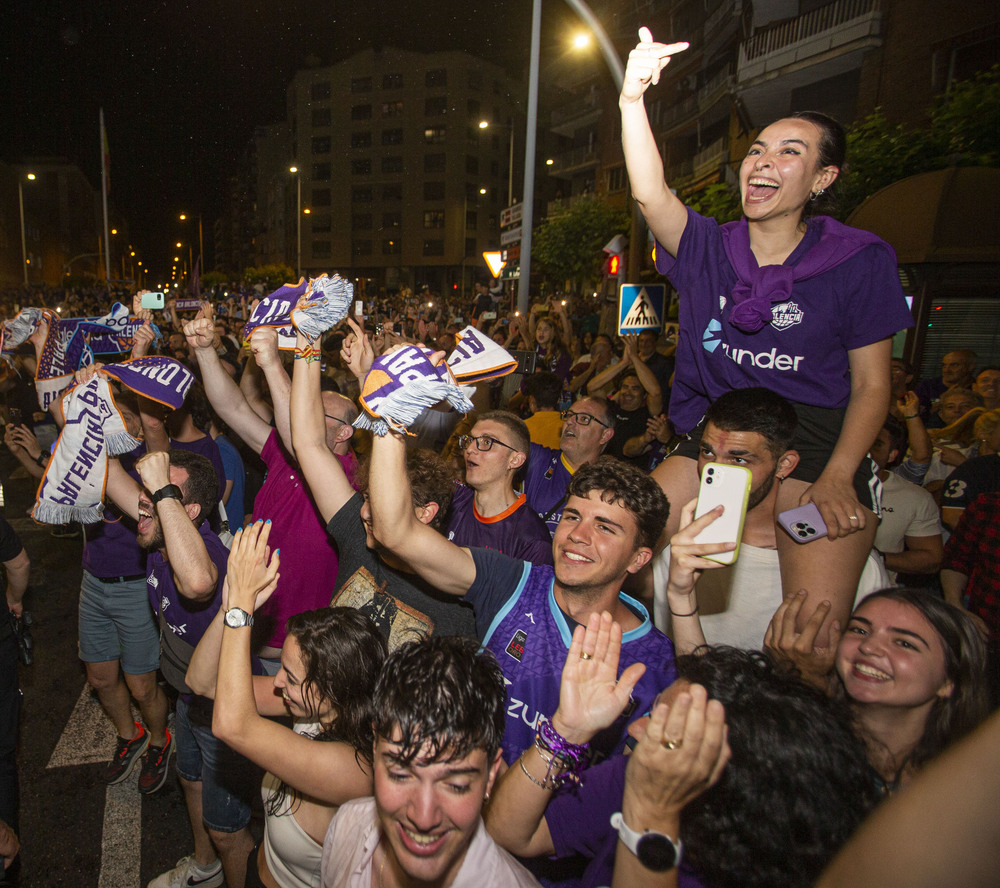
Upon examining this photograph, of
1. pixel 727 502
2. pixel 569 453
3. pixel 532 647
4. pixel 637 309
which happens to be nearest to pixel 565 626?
pixel 532 647

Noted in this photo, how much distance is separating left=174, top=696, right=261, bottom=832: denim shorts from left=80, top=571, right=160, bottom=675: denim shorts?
46.0 inches

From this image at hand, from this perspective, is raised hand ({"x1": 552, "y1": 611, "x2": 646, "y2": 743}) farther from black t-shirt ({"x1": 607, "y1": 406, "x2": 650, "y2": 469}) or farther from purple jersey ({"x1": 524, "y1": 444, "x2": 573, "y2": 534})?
black t-shirt ({"x1": 607, "y1": 406, "x2": 650, "y2": 469})

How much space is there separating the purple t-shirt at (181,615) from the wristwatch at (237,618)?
944mm

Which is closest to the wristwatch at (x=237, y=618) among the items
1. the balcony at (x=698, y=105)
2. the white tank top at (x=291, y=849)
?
the white tank top at (x=291, y=849)

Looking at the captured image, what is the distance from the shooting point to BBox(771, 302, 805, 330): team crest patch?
2258 millimetres

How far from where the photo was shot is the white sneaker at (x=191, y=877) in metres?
3.10

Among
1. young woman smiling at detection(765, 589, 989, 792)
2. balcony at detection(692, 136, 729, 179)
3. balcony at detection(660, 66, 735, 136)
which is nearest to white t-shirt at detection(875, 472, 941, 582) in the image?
Answer: young woman smiling at detection(765, 589, 989, 792)

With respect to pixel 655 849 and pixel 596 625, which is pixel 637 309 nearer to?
pixel 596 625

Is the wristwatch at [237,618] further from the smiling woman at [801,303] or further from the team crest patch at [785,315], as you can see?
the team crest patch at [785,315]

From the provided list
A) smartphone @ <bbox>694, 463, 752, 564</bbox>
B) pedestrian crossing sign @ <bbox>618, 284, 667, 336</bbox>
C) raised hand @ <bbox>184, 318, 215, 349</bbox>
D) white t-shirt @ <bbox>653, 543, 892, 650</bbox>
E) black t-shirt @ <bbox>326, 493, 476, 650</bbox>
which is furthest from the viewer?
pedestrian crossing sign @ <bbox>618, 284, 667, 336</bbox>

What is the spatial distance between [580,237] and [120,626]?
3017 centimetres

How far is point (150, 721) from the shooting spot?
13.1 feet

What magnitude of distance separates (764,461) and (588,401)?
2675 millimetres

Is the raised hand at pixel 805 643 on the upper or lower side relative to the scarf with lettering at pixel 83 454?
lower
